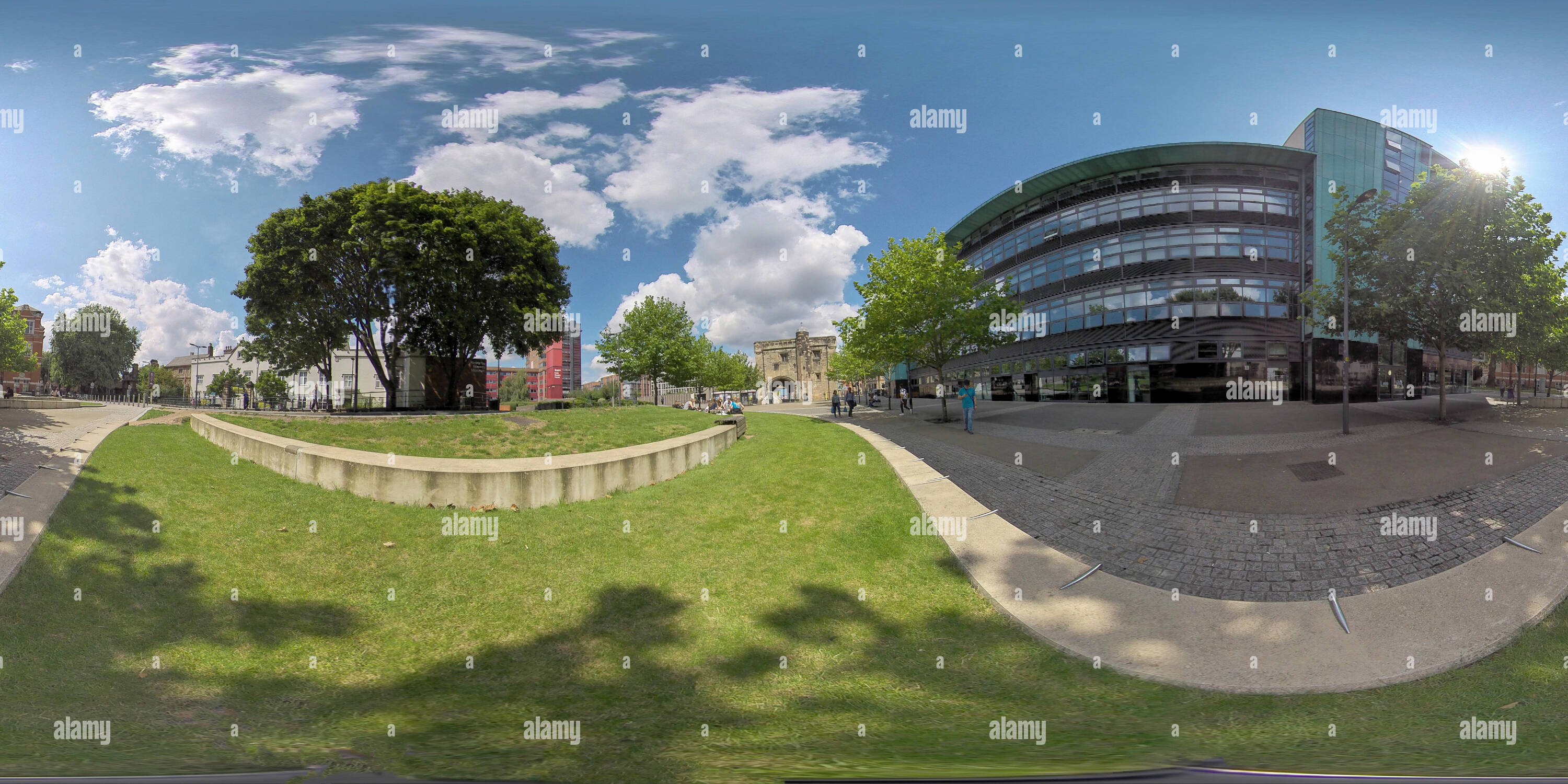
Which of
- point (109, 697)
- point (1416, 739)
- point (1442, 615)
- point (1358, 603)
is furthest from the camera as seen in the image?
point (1358, 603)

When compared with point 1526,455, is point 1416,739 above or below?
below

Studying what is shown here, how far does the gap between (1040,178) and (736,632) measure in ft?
130

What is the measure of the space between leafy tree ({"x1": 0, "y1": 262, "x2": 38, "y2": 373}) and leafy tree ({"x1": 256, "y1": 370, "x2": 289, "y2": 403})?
2141 centimetres

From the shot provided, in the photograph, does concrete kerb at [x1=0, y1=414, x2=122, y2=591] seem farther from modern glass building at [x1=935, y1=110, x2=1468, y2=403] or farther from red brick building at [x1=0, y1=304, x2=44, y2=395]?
red brick building at [x1=0, y1=304, x2=44, y2=395]

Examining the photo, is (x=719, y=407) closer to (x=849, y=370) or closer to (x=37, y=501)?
(x=37, y=501)

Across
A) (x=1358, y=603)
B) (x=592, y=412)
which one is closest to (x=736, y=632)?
(x=1358, y=603)

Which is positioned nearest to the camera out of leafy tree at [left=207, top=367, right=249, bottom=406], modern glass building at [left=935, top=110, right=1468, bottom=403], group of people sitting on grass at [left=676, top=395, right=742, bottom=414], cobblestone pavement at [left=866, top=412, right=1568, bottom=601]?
cobblestone pavement at [left=866, top=412, right=1568, bottom=601]

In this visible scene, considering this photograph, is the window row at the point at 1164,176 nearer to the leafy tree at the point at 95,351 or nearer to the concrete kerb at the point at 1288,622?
the concrete kerb at the point at 1288,622

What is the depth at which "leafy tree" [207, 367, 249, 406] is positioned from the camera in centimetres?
5694

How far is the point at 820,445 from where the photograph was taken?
13.4 metres

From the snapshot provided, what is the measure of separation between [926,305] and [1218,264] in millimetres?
21047

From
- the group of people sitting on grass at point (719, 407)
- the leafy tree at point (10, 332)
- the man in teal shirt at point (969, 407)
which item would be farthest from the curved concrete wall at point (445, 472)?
the leafy tree at point (10, 332)

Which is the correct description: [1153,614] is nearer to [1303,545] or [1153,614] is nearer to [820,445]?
[1303,545]

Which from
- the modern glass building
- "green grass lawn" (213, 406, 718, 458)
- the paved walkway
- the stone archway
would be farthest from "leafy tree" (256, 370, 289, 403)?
the modern glass building
